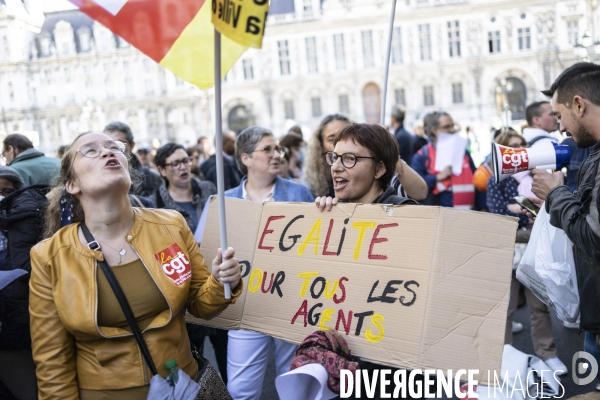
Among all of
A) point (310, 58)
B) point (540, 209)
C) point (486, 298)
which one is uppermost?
point (310, 58)

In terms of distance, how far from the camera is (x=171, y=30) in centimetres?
215

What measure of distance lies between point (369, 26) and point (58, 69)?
20.5 metres

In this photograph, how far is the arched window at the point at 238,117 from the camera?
4138 cm

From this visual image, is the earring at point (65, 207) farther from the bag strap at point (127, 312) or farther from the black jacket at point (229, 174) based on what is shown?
the black jacket at point (229, 174)

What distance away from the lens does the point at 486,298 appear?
1.89 meters

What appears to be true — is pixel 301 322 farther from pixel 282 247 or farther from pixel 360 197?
pixel 360 197

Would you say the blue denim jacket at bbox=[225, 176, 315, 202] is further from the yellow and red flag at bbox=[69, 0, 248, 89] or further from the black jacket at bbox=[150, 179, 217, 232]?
the yellow and red flag at bbox=[69, 0, 248, 89]

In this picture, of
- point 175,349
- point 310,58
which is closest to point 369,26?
point 310,58

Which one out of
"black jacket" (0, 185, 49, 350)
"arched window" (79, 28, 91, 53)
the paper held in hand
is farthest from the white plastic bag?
"arched window" (79, 28, 91, 53)

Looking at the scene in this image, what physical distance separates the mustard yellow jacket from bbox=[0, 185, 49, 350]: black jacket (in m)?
0.38

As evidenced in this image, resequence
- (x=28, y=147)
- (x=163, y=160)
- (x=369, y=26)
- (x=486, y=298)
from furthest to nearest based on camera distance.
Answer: (x=369, y=26), (x=28, y=147), (x=163, y=160), (x=486, y=298)

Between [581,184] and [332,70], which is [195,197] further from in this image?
[332,70]

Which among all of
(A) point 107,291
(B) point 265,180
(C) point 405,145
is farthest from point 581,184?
(C) point 405,145

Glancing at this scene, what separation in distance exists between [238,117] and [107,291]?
40.3 m
